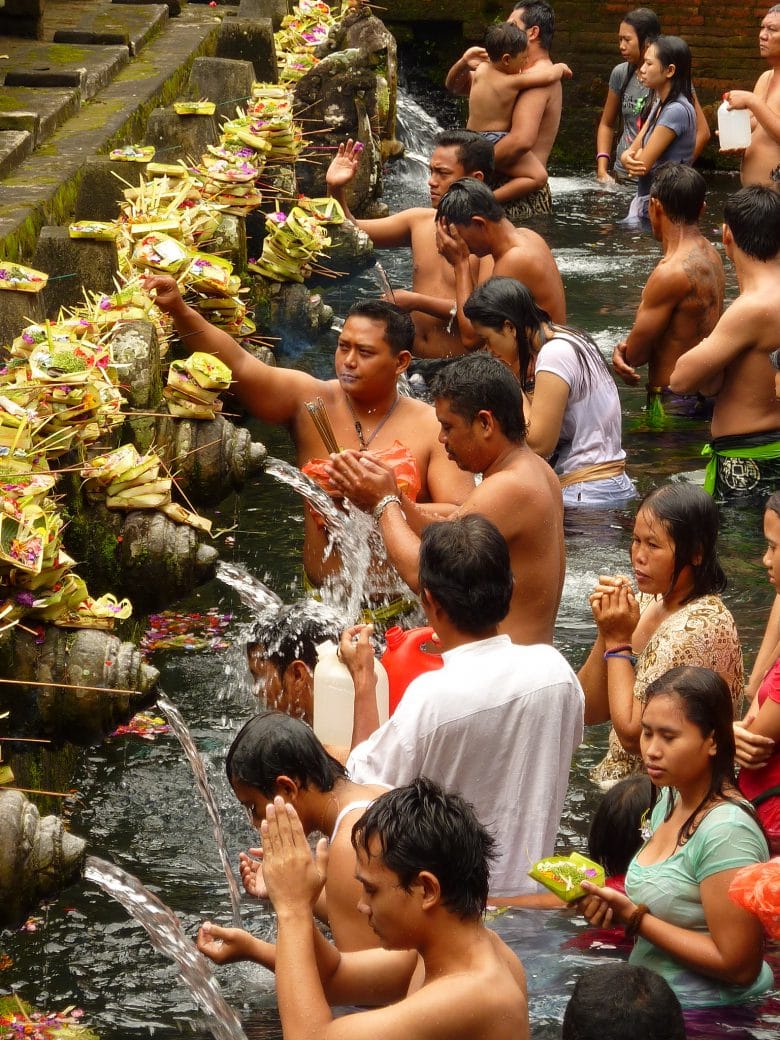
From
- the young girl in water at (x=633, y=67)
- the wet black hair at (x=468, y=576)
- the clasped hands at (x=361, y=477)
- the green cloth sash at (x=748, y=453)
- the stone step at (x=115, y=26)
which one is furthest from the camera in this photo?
the young girl in water at (x=633, y=67)

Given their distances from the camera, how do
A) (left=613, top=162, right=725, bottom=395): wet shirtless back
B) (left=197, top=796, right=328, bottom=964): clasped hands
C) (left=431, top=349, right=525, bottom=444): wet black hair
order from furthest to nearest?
(left=613, top=162, right=725, bottom=395): wet shirtless back
(left=431, top=349, right=525, bottom=444): wet black hair
(left=197, top=796, right=328, bottom=964): clasped hands

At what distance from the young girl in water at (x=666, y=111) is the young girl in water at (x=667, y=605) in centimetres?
622

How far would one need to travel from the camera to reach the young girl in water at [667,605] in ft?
12.7

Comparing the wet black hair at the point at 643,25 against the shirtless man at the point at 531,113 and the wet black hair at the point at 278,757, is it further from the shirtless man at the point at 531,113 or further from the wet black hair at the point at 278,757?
the wet black hair at the point at 278,757

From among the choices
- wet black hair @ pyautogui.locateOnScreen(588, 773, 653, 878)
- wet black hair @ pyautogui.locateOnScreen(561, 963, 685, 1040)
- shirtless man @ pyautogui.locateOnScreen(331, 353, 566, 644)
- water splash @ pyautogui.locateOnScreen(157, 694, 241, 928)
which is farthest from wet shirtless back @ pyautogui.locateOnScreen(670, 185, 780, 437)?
wet black hair @ pyautogui.locateOnScreen(561, 963, 685, 1040)

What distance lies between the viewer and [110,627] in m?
3.72

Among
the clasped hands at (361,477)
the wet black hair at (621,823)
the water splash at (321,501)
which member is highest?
the clasped hands at (361,477)

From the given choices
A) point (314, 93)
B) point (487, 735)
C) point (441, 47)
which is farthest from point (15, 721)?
point (441, 47)

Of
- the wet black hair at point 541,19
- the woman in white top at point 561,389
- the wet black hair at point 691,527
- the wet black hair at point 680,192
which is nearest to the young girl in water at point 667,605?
the wet black hair at point 691,527

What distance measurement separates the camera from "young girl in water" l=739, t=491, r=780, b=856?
3.71m

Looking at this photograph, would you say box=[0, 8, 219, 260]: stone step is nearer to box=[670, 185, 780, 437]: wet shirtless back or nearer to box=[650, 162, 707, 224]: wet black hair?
box=[650, 162, 707, 224]: wet black hair

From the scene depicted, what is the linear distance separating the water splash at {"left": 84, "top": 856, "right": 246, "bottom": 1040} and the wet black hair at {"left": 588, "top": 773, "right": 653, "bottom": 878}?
956 millimetres

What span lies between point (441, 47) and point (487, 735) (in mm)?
12692

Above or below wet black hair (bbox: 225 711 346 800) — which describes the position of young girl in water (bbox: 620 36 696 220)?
above
